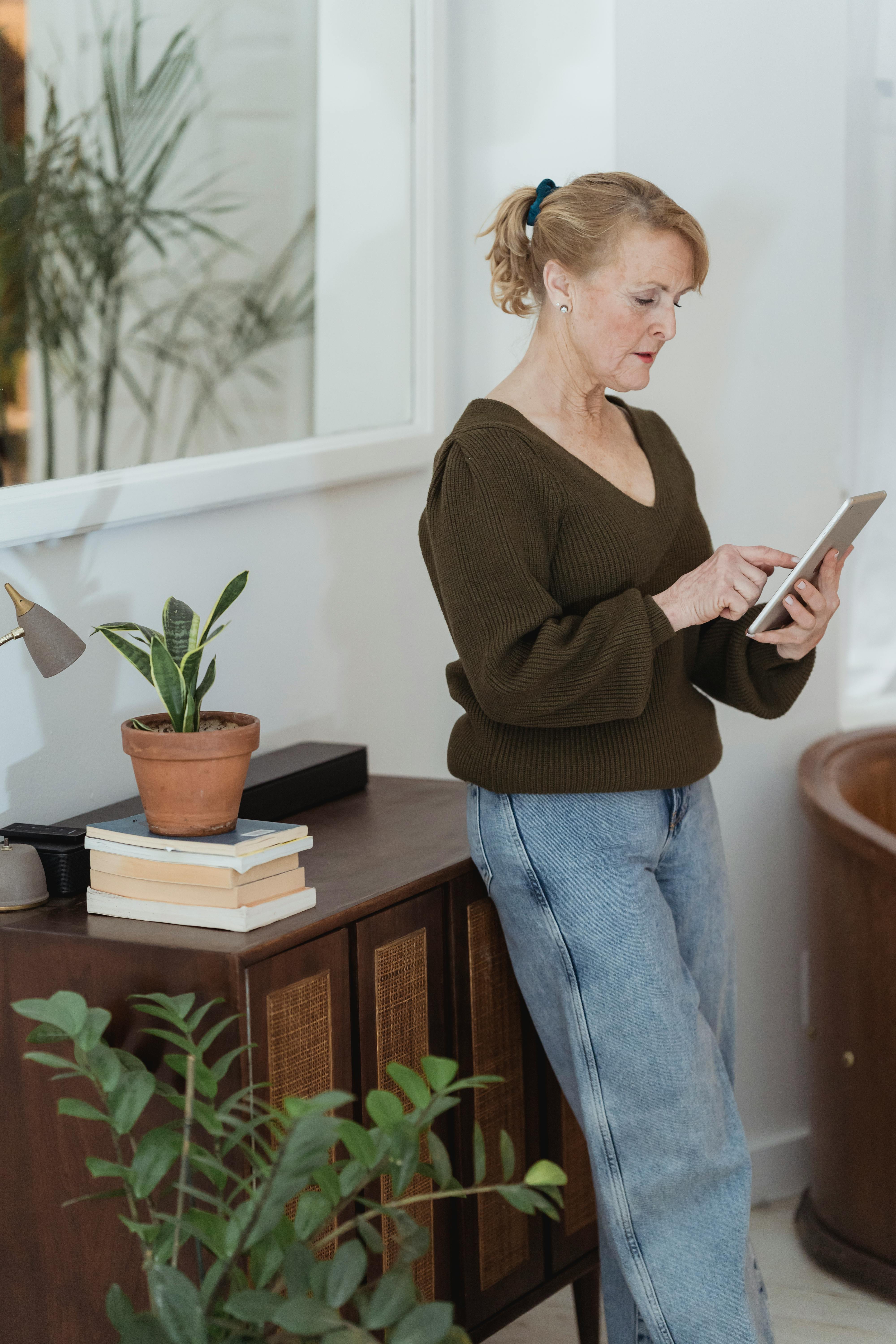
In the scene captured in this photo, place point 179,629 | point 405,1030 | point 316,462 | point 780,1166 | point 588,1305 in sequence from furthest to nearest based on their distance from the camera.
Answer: point 780,1166
point 316,462
point 588,1305
point 405,1030
point 179,629

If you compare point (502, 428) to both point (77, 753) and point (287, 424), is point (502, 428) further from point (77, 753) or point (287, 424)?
point (287, 424)

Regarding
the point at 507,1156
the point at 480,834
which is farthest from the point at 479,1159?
the point at 480,834

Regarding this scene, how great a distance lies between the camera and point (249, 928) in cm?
174

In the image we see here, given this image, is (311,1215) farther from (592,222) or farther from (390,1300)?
(592,222)

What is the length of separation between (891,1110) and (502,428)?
5.02 feet

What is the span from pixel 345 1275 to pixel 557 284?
124cm

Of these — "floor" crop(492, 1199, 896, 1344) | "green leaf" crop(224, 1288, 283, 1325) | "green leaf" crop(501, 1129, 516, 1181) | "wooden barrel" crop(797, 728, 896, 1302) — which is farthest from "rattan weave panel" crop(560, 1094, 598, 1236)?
"green leaf" crop(224, 1288, 283, 1325)

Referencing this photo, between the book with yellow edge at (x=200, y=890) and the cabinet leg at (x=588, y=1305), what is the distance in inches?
39.8

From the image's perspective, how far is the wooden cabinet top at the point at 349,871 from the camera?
1724 mm

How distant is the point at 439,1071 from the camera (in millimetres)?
1451

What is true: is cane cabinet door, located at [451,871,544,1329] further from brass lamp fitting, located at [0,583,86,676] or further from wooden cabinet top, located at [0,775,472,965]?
brass lamp fitting, located at [0,583,86,676]

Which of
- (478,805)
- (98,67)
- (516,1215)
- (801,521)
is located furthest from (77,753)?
(801,521)

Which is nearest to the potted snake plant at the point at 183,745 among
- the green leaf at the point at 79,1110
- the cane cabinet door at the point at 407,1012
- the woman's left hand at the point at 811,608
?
the cane cabinet door at the point at 407,1012

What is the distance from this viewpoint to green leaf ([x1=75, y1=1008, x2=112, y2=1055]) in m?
1.50
